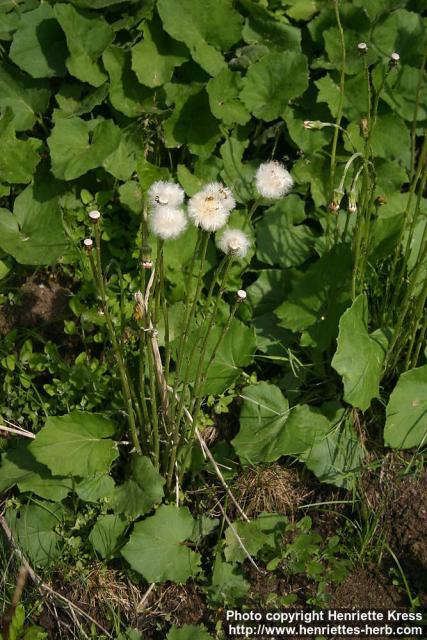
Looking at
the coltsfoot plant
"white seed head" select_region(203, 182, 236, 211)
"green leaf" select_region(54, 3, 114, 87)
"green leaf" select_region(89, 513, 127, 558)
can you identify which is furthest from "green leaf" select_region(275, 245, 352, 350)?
"green leaf" select_region(54, 3, 114, 87)

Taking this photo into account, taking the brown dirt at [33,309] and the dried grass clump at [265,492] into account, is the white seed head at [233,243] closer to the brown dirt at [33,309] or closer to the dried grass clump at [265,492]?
the dried grass clump at [265,492]

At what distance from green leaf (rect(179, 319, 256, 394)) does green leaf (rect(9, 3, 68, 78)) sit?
1207mm

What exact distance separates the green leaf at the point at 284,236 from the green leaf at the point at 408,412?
0.63m

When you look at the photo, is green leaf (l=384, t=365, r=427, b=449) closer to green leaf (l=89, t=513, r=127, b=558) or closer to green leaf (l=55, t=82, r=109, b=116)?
green leaf (l=89, t=513, r=127, b=558)

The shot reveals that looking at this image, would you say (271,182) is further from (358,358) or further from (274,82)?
(274,82)

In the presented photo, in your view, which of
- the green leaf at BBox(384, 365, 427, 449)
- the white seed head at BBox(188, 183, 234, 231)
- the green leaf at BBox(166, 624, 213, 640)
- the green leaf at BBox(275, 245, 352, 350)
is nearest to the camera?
the white seed head at BBox(188, 183, 234, 231)

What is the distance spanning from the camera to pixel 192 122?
270 centimetres

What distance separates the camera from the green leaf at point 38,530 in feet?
7.07

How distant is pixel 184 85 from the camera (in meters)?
2.71

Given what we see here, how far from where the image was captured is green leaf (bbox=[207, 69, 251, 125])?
258 centimetres

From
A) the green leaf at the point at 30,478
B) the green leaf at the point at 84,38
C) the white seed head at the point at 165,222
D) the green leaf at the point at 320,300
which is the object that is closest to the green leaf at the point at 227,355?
the green leaf at the point at 320,300

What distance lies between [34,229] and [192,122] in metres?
0.73

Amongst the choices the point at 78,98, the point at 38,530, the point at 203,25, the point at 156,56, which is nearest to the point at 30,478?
the point at 38,530

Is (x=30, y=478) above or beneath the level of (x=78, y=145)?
beneath
